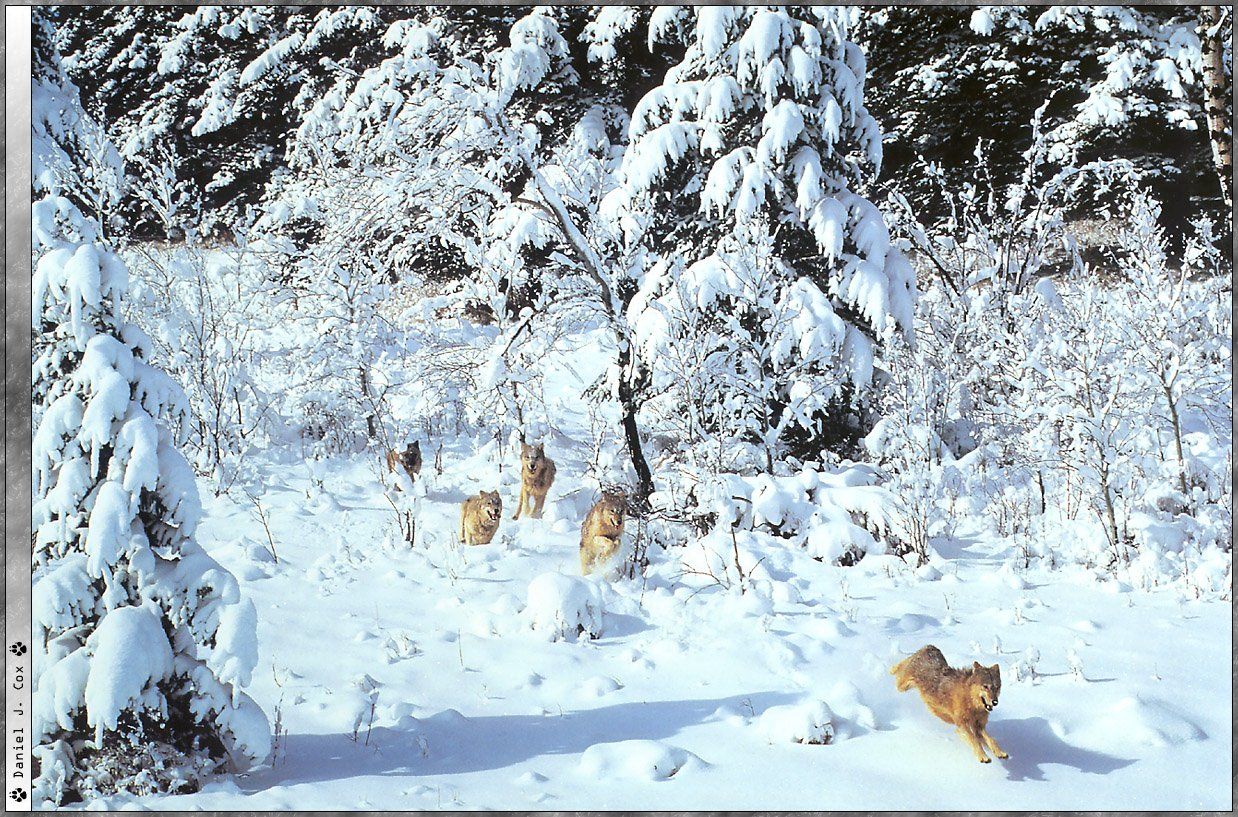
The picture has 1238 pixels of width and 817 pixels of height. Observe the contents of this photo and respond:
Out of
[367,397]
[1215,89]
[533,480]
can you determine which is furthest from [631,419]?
[1215,89]

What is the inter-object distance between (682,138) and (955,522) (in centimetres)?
380

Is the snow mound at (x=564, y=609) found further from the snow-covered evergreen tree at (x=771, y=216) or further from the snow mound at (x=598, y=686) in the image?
the snow-covered evergreen tree at (x=771, y=216)

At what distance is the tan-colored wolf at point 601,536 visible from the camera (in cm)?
530

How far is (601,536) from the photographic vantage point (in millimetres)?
5293

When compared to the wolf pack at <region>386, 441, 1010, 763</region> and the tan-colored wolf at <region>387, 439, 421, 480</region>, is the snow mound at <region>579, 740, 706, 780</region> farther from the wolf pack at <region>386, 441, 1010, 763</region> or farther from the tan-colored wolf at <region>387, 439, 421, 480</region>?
the tan-colored wolf at <region>387, 439, 421, 480</region>

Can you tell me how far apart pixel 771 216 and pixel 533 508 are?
11.2 feet

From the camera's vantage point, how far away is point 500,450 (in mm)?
7051

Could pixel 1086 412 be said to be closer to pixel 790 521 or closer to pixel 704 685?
pixel 790 521

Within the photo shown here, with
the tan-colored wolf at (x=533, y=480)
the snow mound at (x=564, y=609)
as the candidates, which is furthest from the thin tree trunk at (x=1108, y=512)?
the tan-colored wolf at (x=533, y=480)

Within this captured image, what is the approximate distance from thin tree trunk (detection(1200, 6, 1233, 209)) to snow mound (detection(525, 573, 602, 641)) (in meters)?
4.34

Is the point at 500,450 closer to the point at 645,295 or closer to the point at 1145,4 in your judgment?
the point at 645,295

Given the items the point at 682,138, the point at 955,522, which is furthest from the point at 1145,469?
the point at 682,138

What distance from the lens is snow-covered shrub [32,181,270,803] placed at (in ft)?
9.71

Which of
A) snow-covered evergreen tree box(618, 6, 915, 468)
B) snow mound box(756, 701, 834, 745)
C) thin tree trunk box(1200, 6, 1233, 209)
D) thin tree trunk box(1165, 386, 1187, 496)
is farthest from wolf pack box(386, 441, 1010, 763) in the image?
thin tree trunk box(1200, 6, 1233, 209)
